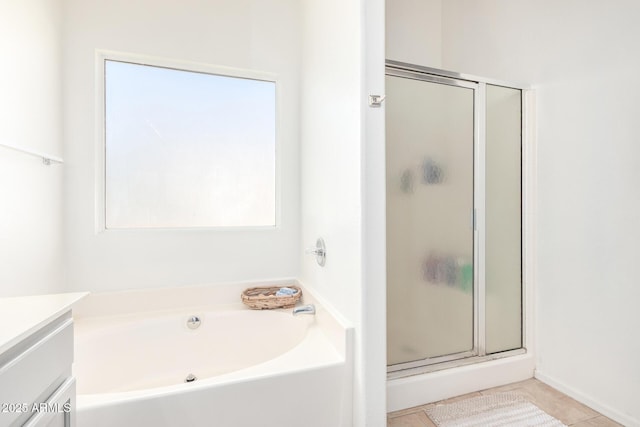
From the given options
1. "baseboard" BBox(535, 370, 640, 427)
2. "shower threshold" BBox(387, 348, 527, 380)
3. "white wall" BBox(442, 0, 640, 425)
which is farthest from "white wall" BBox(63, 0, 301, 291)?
"baseboard" BBox(535, 370, 640, 427)

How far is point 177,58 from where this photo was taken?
1897 mm

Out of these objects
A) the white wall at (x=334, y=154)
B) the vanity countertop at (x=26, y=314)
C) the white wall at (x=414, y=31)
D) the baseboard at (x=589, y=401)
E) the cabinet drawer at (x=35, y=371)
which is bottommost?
the baseboard at (x=589, y=401)

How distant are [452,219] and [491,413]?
1019 mm

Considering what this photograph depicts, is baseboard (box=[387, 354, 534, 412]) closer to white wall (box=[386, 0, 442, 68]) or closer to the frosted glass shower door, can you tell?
the frosted glass shower door

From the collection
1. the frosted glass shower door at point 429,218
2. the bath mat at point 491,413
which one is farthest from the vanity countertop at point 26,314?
the bath mat at point 491,413

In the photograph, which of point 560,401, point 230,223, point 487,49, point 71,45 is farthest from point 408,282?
point 71,45

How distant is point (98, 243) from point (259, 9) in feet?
5.95

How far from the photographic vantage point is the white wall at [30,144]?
1268 millimetres

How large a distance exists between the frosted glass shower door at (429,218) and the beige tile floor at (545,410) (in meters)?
0.23

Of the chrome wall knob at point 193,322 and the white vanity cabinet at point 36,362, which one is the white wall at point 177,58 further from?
the white vanity cabinet at point 36,362

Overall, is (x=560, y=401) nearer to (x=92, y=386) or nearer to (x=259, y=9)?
(x=92, y=386)

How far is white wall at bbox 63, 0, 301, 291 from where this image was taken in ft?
5.68

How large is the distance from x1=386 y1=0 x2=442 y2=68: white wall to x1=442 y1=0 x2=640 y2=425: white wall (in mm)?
658

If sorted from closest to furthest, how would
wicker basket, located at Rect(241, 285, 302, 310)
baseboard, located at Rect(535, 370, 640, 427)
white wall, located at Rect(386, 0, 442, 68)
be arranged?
1. baseboard, located at Rect(535, 370, 640, 427)
2. wicker basket, located at Rect(241, 285, 302, 310)
3. white wall, located at Rect(386, 0, 442, 68)
